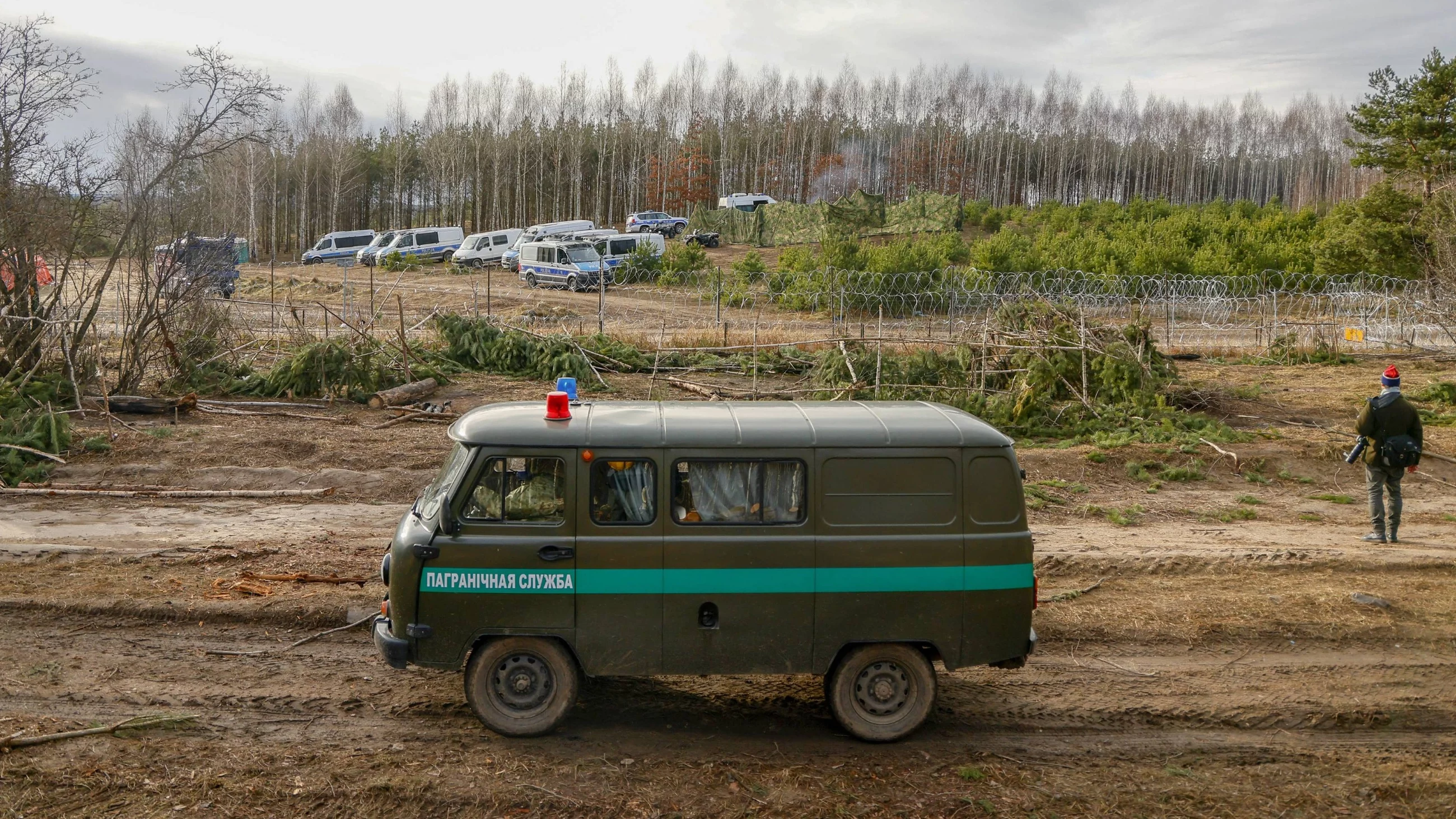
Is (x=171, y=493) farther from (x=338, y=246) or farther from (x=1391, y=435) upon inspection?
(x=338, y=246)

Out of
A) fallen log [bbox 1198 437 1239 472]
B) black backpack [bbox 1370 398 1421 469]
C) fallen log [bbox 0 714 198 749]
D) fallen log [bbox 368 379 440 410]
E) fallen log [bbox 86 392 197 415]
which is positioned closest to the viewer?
fallen log [bbox 0 714 198 749]

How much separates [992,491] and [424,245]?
4298 centimetres

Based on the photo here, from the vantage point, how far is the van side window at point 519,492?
6.11 m

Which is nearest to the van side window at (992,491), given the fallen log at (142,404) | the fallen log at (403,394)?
the fallen log at (403,394)

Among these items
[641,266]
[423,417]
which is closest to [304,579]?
[423,417]

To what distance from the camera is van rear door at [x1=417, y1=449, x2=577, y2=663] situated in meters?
6.05

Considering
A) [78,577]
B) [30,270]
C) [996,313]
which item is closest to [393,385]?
[30,270]

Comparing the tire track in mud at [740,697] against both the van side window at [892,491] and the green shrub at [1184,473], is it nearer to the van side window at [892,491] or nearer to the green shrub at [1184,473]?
the van side window at [892,491]

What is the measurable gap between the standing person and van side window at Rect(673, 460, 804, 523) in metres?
7.70

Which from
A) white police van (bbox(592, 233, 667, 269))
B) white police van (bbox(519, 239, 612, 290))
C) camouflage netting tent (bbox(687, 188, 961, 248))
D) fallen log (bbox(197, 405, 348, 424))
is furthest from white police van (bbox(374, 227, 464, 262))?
fallen log (bbox(197, 405, 348, 424))

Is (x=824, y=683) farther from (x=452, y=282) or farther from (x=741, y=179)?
(x=741, y=179)

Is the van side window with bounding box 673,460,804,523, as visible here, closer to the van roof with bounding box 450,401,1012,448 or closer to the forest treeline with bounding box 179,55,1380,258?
the van roof with bounding box 450,401,1012,448

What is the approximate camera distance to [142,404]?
16031mm

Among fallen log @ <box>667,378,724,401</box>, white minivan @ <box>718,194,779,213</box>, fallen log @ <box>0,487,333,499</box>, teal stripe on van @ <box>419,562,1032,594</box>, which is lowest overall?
fallen log @ <box>0,487,333,499</box>
